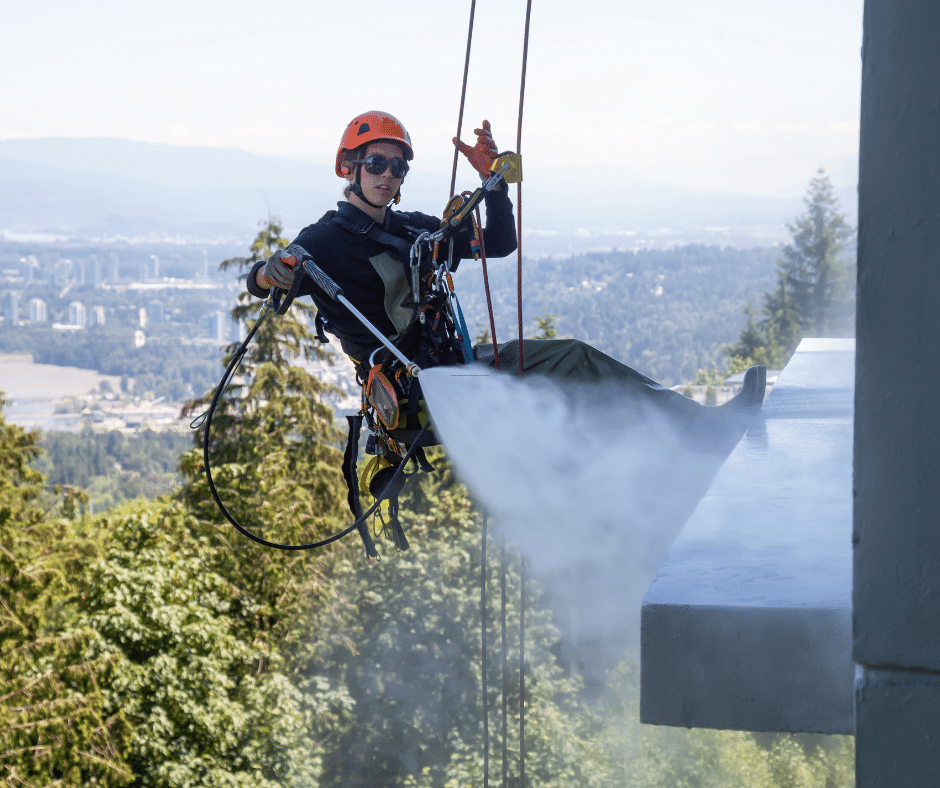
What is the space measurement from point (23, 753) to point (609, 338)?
119065 mm

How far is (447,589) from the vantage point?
27.4 meters

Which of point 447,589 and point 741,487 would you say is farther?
point 447,589

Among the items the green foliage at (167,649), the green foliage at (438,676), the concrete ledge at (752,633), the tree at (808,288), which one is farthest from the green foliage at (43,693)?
the tree at (808,288)

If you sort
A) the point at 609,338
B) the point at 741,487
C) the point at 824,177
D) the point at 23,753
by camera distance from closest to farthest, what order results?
the point at 741,487 → the point at 23,753 → the point at 824,177 → the point at 609,338

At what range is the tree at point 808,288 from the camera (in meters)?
72.6

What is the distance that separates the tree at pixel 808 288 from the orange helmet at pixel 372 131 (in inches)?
2686

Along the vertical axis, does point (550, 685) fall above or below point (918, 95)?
below

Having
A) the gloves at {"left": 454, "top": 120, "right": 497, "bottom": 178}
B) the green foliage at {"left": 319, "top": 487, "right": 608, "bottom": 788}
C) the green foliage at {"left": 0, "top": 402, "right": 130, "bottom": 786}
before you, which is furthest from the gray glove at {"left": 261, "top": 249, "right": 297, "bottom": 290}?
the green foliage at {"left": 319, "top": 487, "right": 608, "bottom": 788}

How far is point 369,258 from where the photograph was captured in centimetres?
503

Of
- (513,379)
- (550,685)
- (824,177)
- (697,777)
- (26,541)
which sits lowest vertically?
(697,777)

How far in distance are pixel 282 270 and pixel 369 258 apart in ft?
1.46

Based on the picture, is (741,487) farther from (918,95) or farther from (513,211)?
(513,211)

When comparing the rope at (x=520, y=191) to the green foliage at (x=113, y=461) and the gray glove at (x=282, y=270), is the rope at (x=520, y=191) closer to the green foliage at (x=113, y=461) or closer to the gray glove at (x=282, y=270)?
the gray glove at (x=282, y=270)

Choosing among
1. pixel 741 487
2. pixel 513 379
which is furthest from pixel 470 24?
pixel 741 487
